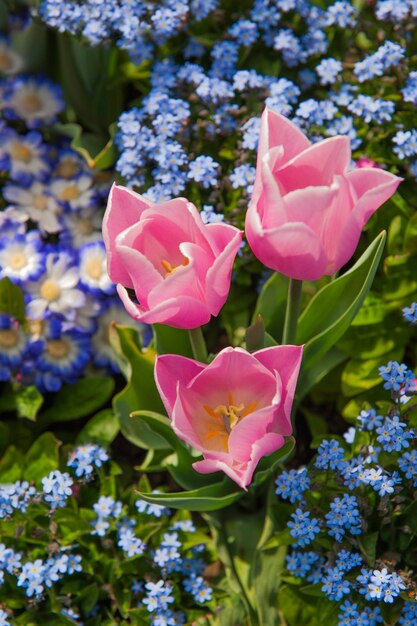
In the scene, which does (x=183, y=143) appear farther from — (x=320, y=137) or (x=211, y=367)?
(x=211, y=367)

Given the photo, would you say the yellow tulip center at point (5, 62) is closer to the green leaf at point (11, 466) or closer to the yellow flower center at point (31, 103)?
the yellow flower center at point (31, 103)

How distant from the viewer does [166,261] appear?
1252 millimetres

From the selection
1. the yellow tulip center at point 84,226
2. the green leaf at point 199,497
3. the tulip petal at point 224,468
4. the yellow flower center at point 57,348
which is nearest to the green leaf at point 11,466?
the yellow flower center at point 57,348

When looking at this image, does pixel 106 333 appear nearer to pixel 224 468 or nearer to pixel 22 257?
pixel 22 257

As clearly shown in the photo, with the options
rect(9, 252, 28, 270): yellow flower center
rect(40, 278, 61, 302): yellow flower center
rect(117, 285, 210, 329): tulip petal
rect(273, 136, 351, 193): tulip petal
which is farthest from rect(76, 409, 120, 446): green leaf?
rect(273, 136, 351, 193): tulip petal

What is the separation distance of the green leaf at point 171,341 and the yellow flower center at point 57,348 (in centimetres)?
47

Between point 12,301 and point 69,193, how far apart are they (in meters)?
0.36

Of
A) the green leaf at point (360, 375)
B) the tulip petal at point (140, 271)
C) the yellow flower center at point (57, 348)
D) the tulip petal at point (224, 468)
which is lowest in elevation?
the yellow flower center at point (57, 348)

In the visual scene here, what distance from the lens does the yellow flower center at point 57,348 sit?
194 centimetres

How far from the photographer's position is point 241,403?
130cm

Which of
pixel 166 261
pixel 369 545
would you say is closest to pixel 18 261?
pixel 166 261

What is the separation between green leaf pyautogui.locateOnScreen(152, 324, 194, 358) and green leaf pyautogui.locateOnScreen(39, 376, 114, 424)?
43 cm

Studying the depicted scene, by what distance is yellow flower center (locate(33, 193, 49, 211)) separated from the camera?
6.76 feet

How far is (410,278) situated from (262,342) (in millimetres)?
578
